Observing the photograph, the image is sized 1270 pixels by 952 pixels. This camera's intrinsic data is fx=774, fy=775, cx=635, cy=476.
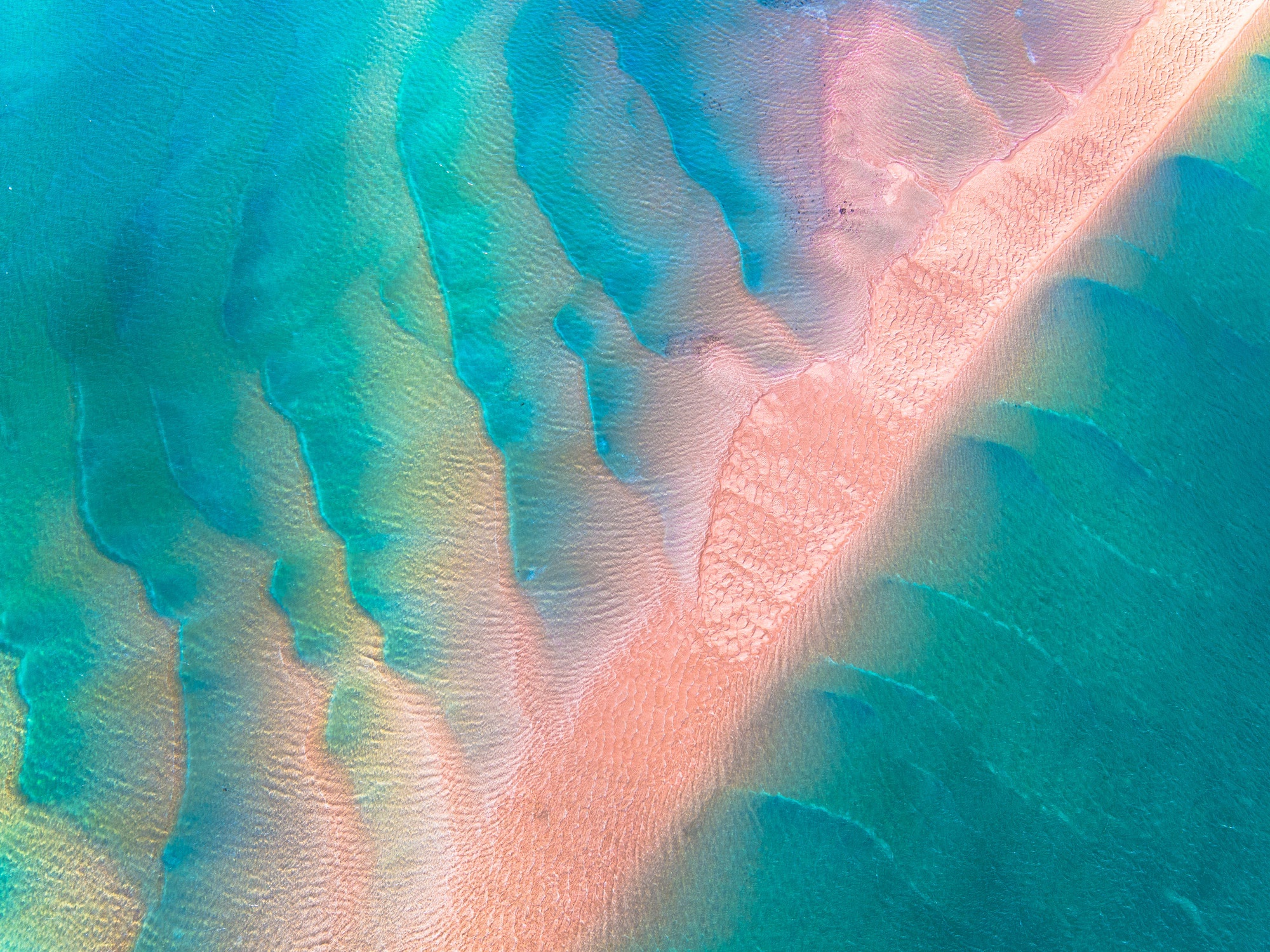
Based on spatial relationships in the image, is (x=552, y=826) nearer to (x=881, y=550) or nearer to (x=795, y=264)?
(x=881, y=550)

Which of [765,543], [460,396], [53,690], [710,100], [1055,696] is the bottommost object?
[53,690]

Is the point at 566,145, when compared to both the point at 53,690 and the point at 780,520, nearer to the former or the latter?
the point at 780,520

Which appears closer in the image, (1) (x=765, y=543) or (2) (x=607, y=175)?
(1) (x=765, y=543)

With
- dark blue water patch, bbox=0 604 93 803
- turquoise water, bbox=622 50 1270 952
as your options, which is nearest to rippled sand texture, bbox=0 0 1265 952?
dark blue water patch, bbox=0 604 93 803

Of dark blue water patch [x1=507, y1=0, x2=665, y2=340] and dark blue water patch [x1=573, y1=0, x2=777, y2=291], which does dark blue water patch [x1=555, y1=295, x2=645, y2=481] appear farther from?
dark blue water patch [x1=573, y1=0, x2=777, y2=291]

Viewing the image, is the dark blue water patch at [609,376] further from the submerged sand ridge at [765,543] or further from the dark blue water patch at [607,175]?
the submerged sand ridge at [765,543]

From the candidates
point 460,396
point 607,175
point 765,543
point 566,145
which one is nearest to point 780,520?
point 765,543

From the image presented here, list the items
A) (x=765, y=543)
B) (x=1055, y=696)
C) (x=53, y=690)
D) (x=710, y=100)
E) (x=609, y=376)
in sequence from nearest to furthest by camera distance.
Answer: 1. (x=53, y=690)
2. (x=1055, y=696)
3. (x=765, y=543)
4. (x=609, y=376)
5. (x=710, y=100)
